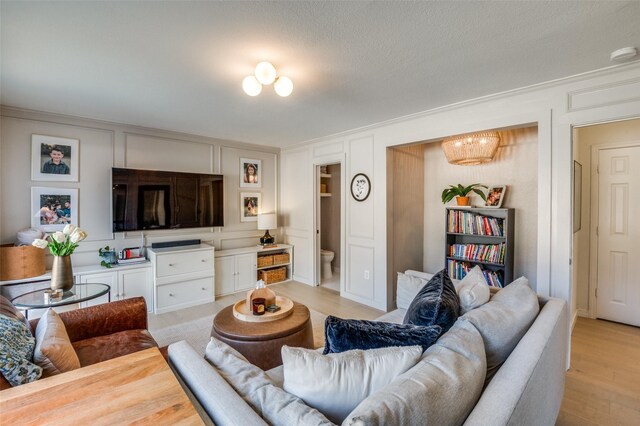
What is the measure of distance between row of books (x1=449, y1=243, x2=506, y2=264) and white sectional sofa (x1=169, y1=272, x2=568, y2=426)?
1.72 metres

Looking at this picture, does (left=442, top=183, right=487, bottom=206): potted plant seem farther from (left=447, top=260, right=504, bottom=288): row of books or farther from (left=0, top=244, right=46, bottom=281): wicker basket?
(left=0, top=244, right=46, bottom=281): wicker basket

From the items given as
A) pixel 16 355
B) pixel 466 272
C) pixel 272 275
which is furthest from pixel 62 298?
pixel 466 272

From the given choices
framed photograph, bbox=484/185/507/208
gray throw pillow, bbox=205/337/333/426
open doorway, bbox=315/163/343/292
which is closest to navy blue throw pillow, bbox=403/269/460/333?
gray throw pillow, bbox=205/337/333/426

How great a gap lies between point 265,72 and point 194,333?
2.64 meters

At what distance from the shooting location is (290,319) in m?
2.34

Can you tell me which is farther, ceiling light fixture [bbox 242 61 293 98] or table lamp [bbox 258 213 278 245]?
table lamp [bbox 258 213 278 245]

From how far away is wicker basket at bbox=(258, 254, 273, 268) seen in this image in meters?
4.75

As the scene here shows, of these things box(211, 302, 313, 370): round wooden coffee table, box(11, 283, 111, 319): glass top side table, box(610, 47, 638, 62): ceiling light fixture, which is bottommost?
box(211, 302, 313, 370): round wooden coffee table

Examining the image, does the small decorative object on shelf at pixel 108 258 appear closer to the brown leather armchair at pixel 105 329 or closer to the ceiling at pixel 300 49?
the brown leather armchair at pixel 105 329

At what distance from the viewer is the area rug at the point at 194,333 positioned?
287cm

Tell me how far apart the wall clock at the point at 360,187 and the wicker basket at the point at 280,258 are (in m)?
1.72

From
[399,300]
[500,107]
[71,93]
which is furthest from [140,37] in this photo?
[500,107]

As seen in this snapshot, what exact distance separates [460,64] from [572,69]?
877 millimetres

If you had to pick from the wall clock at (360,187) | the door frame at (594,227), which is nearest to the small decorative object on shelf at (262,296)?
the wall clock at (360,187)
